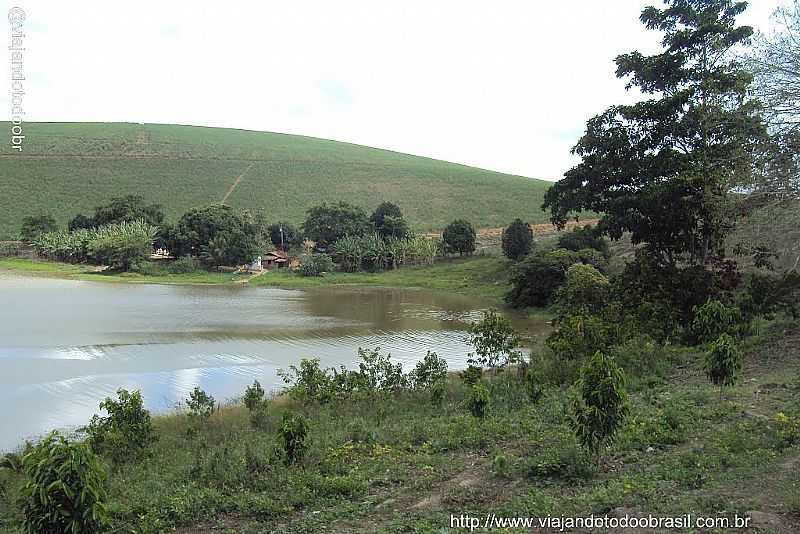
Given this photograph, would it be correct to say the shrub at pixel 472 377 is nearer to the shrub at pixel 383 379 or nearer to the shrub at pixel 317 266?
the shrub at pixel 383 379

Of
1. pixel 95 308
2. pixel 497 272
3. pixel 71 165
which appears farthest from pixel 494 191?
pixel 95 308

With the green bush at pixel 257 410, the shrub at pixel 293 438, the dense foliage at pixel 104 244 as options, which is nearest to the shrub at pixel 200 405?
the green bush at pixel 257 410

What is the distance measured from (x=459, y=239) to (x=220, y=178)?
156 ft

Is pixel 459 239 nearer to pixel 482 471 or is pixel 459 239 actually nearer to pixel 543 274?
pixel 543 274

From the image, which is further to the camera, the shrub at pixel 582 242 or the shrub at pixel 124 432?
the shrub at pixel 582 242

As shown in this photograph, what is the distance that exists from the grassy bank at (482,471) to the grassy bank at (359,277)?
37318 millimetres

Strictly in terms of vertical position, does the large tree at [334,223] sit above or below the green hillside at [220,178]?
below

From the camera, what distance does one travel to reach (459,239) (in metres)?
60.7

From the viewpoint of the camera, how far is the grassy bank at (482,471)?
5.59 m

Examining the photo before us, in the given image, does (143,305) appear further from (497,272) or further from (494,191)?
(494,191)

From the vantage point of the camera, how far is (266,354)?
21.2 metres

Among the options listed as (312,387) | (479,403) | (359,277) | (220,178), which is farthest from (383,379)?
(220,178)

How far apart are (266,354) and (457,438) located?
1393cm

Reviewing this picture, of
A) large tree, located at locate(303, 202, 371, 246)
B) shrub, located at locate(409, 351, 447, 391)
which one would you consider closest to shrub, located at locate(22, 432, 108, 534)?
shrub, located at locate(409, 351, 447, 391)
